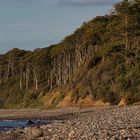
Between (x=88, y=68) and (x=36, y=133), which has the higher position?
(x=88, y=68)

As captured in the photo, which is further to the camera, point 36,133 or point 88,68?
point 88,68

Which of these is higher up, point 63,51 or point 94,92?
point 63,51

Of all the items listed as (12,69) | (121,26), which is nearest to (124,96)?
(121,26)

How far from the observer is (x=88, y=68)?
72.2 meters

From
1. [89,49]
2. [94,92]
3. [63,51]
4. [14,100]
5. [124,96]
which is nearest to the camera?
[124,96]

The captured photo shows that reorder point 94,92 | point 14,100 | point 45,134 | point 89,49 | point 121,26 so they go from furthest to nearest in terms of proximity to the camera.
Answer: point 14,100 → point 89,49 → point 121,26 → point 94,92 → point 45,134

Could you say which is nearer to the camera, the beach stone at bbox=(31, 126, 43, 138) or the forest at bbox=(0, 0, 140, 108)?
the beach stone at bbox=(31, 126, 43, 138)

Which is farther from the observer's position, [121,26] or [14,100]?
[14,100]

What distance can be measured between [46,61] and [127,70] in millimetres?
41249

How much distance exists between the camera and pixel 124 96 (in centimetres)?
5991

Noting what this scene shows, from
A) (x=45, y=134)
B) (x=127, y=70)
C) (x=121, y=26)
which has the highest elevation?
(x=121, y=26)

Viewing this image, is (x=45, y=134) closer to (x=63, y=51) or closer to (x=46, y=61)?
(x=63, y=51)

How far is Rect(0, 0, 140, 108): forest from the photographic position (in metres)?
63.0

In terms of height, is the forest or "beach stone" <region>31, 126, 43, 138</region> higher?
the forest
